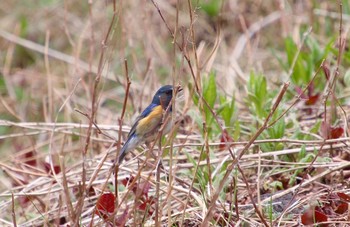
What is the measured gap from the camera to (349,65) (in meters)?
5.50

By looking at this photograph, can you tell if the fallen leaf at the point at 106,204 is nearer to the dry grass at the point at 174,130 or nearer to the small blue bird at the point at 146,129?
the dry grass at the point at 174,130

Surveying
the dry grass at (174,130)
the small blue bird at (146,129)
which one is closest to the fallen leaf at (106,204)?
the dry grass at (174,130)

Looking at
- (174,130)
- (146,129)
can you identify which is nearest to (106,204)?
(146,129)

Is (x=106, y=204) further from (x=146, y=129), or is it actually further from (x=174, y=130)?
(x=174, y=130)

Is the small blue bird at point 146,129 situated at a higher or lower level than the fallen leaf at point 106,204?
higher

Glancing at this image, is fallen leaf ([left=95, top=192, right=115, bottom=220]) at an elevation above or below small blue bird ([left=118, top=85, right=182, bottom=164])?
below

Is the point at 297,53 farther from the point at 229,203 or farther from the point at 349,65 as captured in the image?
the point at 229,203

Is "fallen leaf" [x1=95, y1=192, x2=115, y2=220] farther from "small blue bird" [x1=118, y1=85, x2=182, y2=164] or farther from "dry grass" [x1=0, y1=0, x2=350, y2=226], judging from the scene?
"small blue bird" [x1=118, y1=85, x2=182, y2=164]

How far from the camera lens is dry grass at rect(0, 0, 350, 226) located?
3.43m

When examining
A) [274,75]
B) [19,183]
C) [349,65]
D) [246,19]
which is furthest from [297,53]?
[246,19]

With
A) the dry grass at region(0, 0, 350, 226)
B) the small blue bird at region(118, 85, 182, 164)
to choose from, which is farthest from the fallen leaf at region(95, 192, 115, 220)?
the small blue bird at region(118, 85, 182, 164)

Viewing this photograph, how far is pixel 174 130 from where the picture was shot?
10.0 feet

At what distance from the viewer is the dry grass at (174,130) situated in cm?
343

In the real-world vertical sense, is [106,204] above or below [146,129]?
below
